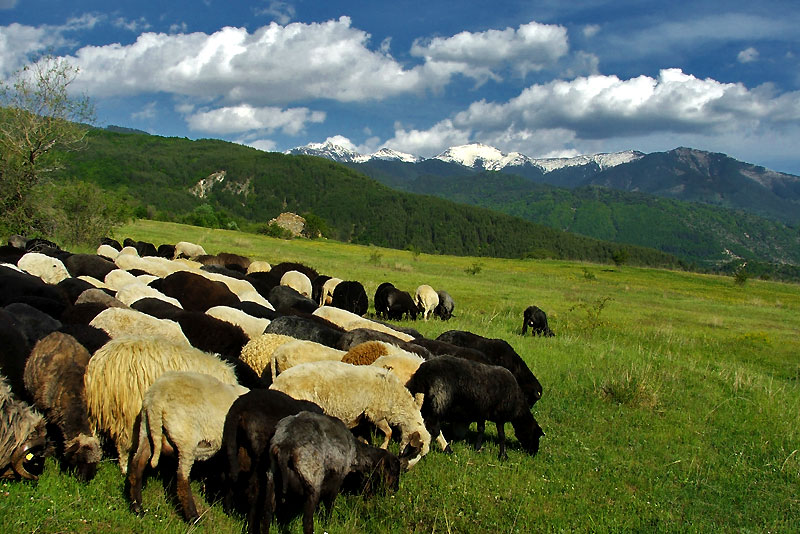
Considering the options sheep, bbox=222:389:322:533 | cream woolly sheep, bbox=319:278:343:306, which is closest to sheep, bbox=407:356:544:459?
sheep, bbox=222:389:322:533

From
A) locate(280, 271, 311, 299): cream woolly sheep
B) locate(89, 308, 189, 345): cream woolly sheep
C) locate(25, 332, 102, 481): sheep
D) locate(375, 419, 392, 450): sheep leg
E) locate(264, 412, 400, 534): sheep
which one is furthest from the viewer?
locate(280, 271, 311, 299): cream woolly sheep

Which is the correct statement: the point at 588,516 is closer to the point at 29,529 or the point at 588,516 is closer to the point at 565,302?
the point at 29,529

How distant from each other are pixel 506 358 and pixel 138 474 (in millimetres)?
7194

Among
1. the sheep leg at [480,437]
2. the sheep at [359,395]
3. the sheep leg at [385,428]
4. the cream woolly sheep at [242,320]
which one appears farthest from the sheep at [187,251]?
the sheep leg at [385,428]

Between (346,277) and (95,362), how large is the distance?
79.6ft

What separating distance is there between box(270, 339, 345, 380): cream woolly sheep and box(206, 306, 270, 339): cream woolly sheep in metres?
2.32

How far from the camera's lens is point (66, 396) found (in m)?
5.75

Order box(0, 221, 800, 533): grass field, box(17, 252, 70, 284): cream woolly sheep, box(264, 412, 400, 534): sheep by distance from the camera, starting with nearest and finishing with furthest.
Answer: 1. box(264, 412, 400, 534): sheep
2. box(0, 221, 800, 533): grass field
3. box(17, 252, 70, 284): cream woolly sheep

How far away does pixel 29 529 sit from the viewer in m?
4.32

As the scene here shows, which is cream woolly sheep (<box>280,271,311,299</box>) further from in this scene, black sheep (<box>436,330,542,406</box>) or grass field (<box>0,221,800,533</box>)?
black sheep (<box>436,330,542,406</box>)

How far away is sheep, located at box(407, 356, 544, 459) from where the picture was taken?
24.6 ft

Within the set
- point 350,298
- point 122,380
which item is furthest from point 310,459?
point 350,298

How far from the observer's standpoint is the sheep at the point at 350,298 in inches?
728

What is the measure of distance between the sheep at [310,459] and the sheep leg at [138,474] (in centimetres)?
128
